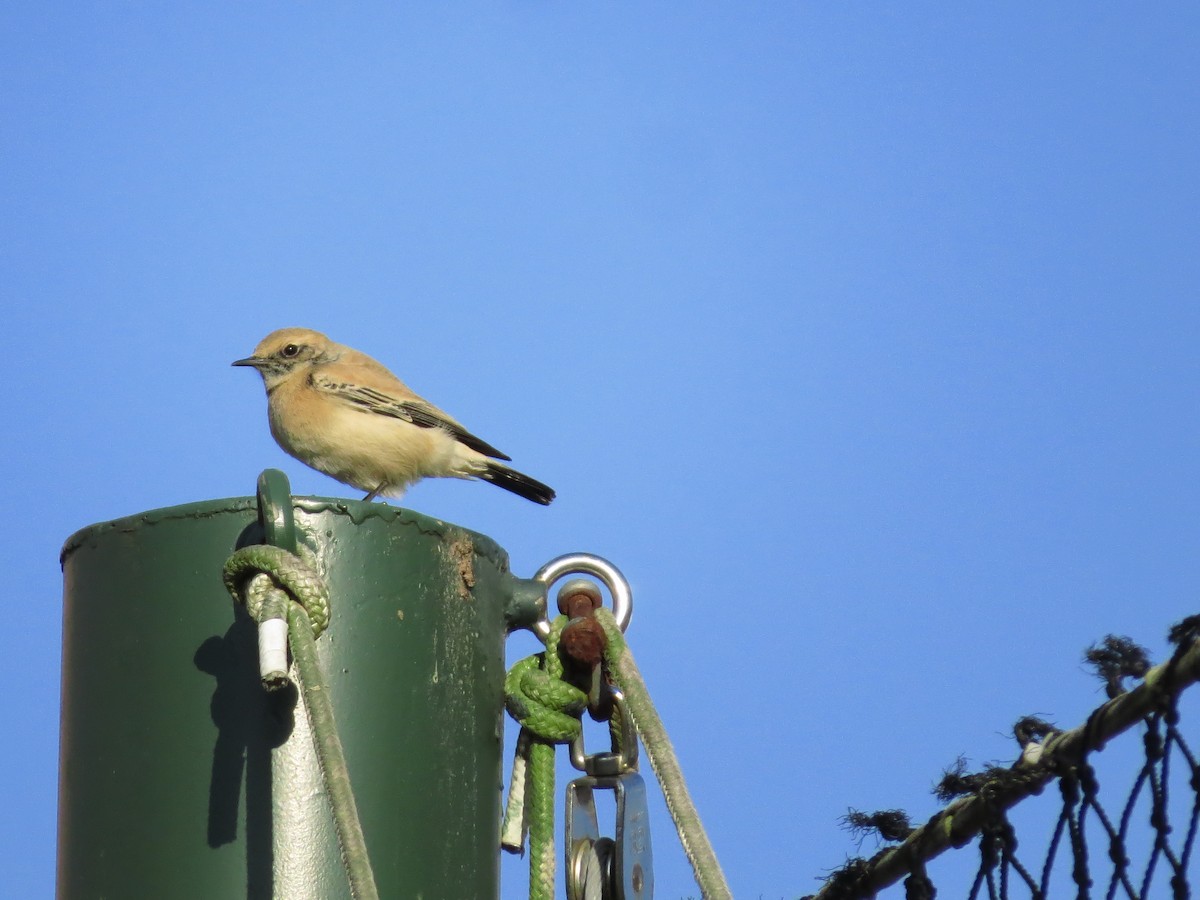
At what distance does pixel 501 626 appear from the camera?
11.2 feet

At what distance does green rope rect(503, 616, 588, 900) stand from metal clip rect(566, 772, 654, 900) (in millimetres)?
59

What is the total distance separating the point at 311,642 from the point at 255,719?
286 mm

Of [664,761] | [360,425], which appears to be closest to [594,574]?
[664,761]

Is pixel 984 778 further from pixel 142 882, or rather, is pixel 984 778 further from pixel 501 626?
pixel 142 882

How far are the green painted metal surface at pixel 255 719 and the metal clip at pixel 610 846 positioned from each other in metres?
0.17

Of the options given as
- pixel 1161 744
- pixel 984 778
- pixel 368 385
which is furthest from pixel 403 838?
pixel 368 385

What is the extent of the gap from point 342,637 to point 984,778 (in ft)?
4.06

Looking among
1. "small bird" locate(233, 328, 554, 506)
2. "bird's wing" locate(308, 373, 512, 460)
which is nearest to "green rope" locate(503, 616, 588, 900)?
"small bird" locate(233, 328, 554, 506)

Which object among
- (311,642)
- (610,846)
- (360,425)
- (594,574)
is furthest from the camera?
(360,425)

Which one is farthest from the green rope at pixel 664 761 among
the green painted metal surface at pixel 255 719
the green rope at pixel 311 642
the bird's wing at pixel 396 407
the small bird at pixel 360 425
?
the bird's wing at pixel 396 407

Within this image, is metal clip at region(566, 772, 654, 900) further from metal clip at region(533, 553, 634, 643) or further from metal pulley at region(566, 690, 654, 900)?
metal clip at region(533, 553, 634, 643)

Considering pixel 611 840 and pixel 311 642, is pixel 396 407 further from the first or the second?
pixel 311 642

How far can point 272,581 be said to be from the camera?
9.31 feet

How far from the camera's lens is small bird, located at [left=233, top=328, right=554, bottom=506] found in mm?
8820
